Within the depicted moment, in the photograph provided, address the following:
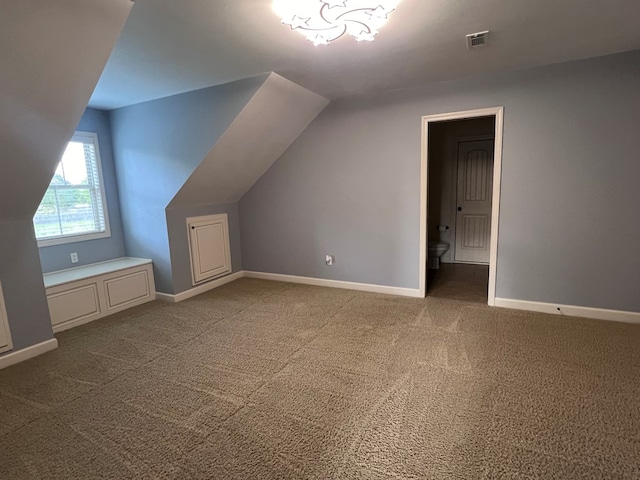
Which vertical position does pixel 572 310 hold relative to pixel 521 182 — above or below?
below

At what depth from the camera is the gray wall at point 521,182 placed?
295cm

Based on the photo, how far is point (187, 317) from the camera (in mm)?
3541

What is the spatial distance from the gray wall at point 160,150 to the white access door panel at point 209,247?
349 mm

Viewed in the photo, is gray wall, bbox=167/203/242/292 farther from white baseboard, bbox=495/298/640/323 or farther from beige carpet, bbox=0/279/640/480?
white baseboard, bbox=495/298/640/323

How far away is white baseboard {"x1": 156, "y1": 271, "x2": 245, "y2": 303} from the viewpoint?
4043 millimetres

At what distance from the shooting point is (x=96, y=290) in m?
3.54

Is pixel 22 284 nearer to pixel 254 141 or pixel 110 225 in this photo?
pixel 110 225

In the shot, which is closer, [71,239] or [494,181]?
[494,181]

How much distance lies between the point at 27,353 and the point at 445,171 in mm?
5555

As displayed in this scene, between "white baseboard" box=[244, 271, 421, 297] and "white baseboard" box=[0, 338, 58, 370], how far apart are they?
8.15ft

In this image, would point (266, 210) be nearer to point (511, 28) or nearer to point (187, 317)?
point (187, 317)

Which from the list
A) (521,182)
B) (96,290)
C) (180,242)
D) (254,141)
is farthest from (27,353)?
(521,182)

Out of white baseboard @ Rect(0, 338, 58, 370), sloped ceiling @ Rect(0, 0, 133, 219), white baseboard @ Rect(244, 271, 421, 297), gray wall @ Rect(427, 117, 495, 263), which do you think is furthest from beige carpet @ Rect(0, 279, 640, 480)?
gray wall @ Rect(427, 117, 495, 263)

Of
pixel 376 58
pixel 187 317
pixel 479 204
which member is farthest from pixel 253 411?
pixel 479 204
